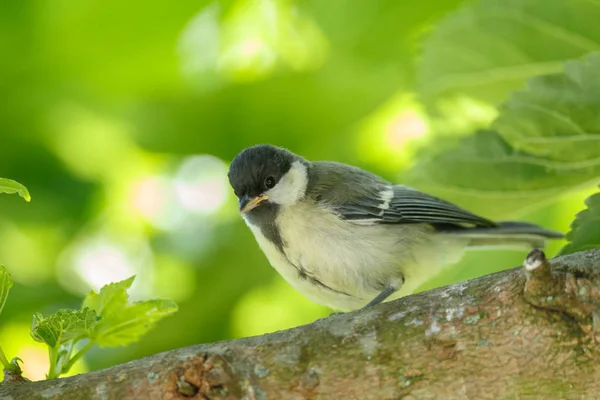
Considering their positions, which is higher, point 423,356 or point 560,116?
point 560,116

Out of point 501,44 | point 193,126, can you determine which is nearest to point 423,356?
point 501,44

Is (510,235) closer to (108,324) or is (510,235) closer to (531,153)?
(531,153)

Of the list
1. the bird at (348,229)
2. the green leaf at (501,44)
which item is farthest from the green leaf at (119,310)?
the green leaf at (501,44)

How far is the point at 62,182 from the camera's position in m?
3.03

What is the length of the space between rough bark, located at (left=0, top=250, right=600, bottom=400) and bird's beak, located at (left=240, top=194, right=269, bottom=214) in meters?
1.16

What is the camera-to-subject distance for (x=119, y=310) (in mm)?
1406

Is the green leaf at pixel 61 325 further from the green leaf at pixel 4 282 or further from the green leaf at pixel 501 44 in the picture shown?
the green leaf at pixel 501 44

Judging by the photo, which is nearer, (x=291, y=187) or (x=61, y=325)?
(x=61, y=325)

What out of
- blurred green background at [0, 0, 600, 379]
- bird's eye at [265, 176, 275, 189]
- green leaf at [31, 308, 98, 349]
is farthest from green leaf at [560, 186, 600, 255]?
bird's eye at [265, 176, 275, 189]

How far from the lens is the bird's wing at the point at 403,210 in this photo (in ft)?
8.42

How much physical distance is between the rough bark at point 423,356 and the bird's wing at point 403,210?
120cm

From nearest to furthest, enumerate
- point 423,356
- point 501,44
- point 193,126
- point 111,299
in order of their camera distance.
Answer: point 423,356 < point 111,299 < point 501,44 < point 193,126

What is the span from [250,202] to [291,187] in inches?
7.5

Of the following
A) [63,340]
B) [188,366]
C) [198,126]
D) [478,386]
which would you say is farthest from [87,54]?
[478,386]
